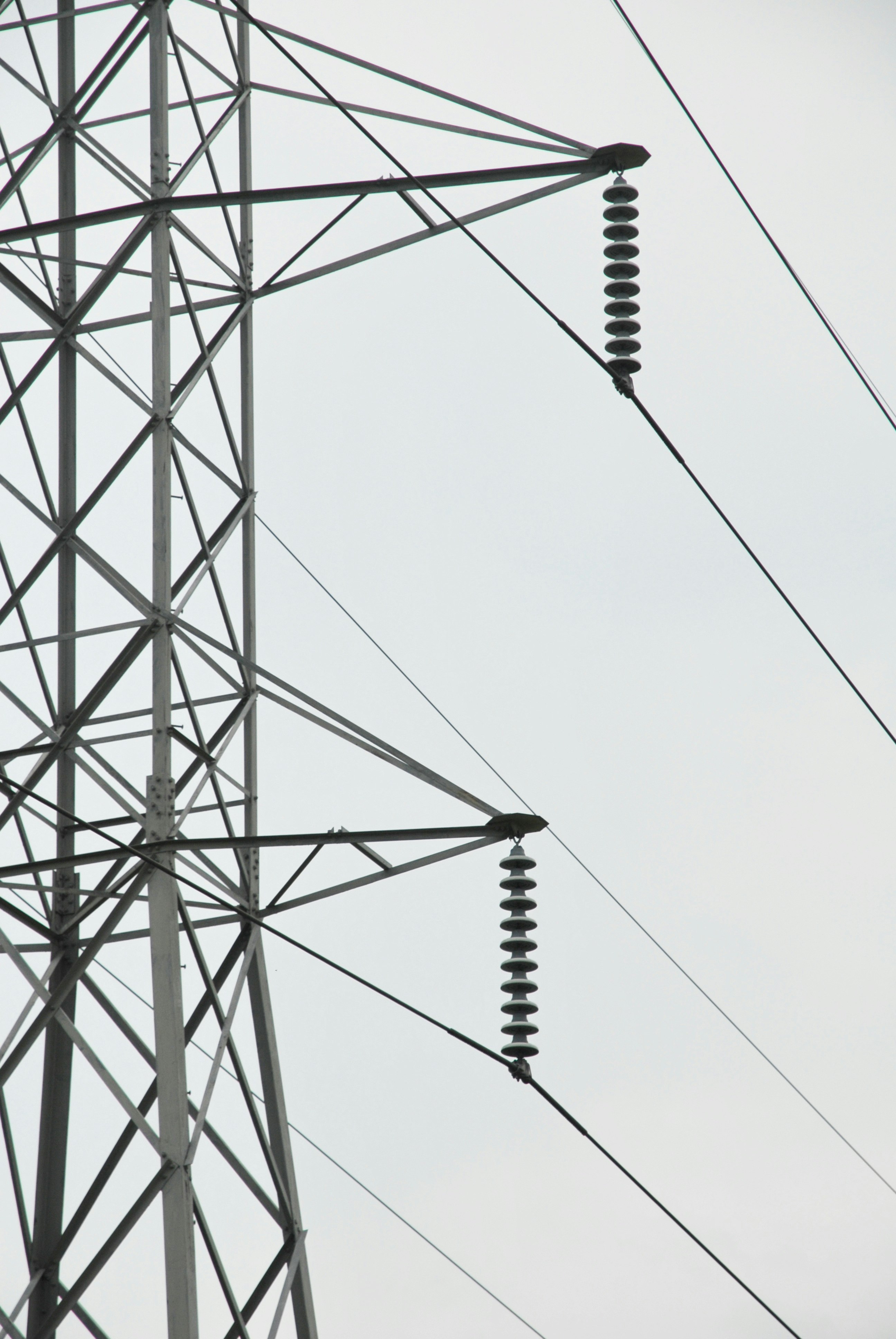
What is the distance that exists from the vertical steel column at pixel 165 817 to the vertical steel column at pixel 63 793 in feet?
3.86

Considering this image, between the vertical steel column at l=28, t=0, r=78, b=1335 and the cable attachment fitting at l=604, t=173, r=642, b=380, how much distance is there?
426 centimetres

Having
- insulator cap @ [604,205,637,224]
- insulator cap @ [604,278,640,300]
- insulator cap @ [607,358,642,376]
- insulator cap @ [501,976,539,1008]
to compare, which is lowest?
insulator cap @ [501,976,539,1008]

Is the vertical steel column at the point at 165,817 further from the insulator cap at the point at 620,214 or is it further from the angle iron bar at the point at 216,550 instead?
the insulator cap at the point at 620,214

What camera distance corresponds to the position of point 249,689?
14.2 m

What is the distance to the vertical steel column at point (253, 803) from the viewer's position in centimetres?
1344

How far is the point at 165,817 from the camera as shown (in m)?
12.3

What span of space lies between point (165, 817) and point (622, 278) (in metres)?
4.37

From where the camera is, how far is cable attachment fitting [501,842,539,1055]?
11.2 m

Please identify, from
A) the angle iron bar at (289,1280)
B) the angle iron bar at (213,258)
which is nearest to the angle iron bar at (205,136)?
the angle iron bar at (213,258)

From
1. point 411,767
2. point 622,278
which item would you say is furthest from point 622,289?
point 411,767

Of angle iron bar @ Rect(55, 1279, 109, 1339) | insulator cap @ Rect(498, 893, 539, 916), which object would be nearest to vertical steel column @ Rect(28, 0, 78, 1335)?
angle iron bar @ Rect(55, 1279, 109, 1339)

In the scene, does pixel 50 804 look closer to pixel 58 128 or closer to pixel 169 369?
pixel 169 369

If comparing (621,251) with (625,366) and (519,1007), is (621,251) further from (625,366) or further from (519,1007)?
(519,1007)

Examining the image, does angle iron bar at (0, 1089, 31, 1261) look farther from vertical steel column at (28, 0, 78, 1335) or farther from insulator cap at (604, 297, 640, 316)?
insulator cap at (604, 297, 640, 316)
